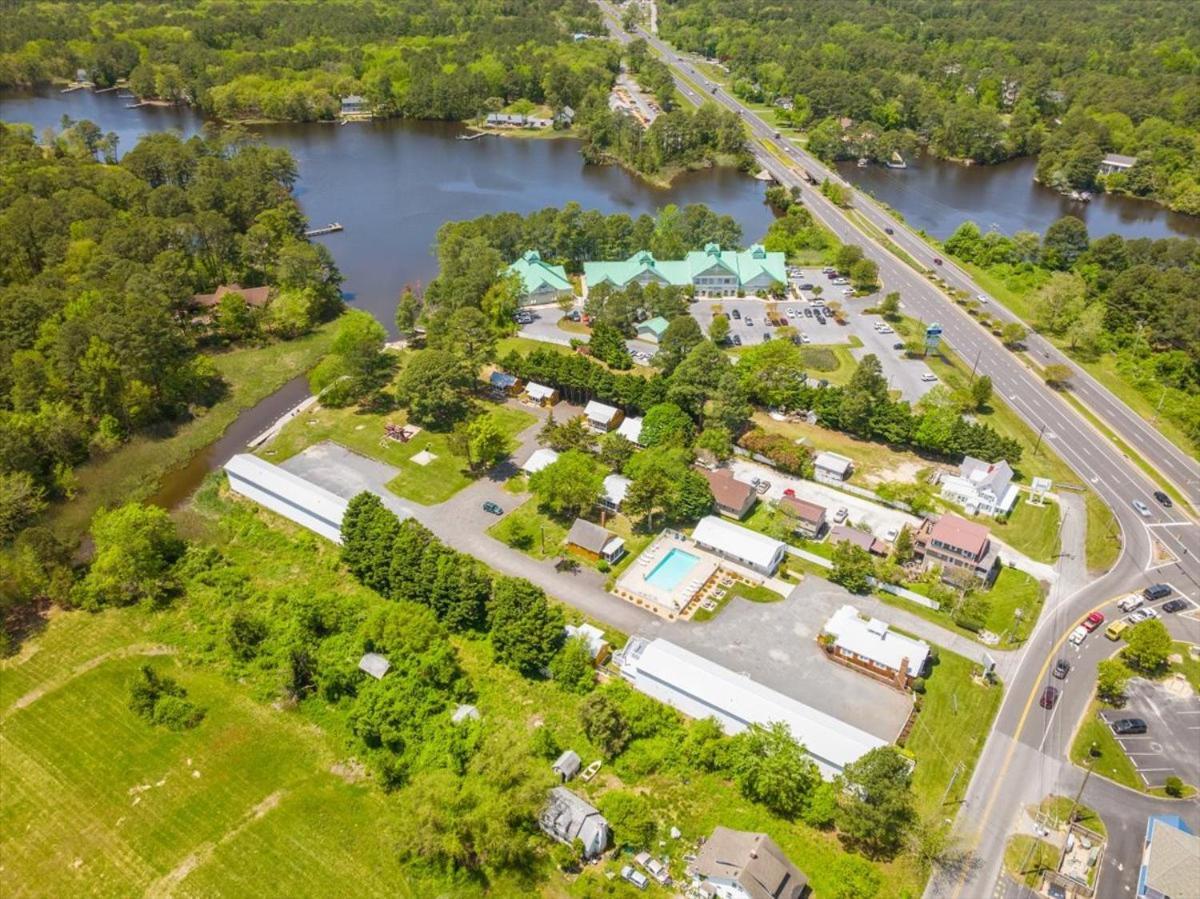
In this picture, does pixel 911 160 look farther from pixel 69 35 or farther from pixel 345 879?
pixel 69 35

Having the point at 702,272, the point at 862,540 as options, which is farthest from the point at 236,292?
the point at 862,540

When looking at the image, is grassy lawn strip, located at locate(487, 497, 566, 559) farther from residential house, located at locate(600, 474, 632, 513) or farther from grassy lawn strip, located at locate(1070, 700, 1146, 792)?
grassy lawn strip, located at locate(1070, 700, 1146, 792)

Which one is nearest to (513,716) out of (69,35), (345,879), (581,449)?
(345,879)

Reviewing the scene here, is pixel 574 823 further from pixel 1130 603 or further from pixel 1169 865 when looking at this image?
pixel 1130 603

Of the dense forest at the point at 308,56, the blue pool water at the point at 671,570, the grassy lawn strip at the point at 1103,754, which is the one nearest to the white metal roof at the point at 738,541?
the blue pool water at the point at 671,570

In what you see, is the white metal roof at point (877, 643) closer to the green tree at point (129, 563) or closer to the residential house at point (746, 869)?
the residential house at point (746, 869)

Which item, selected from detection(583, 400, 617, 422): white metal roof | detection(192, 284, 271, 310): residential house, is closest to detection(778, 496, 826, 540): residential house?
detection(583, 400, 617, 422): white metal roof
